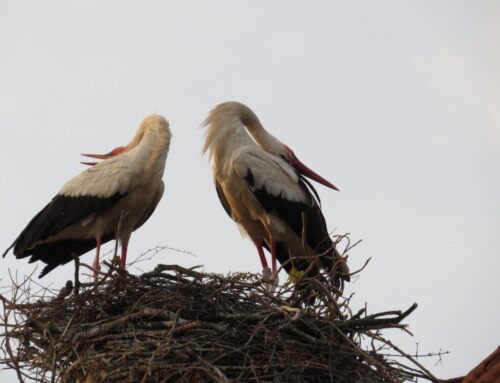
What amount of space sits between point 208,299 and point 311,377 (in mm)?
757

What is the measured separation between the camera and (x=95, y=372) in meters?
5.46

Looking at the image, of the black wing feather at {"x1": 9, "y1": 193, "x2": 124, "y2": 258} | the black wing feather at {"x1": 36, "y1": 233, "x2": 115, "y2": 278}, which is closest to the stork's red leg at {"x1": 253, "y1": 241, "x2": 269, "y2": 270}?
the black wing feather at {"x1": 36, "y1": 233, "x2": 115, "y2": 278}

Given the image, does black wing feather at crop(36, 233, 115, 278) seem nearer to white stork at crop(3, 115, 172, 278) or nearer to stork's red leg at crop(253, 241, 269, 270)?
white stork at crop(3, 115, 172, 278)

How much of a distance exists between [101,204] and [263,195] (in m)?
1.26

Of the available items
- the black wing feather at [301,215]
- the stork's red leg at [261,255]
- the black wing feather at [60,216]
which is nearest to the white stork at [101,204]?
the black wing feather at [60,216]

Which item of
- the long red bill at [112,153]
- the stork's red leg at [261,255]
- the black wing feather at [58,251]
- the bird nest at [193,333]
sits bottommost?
the bird nest at [193,333]

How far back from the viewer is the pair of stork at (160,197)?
7.23 m

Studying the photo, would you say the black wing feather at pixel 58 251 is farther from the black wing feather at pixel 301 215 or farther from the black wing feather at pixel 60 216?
the black wing feather at pixel 301 215

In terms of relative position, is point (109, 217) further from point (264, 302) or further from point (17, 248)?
point (264, 302)

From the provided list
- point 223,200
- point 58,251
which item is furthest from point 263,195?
point 58,251

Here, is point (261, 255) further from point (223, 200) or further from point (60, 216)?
point (60, 216)

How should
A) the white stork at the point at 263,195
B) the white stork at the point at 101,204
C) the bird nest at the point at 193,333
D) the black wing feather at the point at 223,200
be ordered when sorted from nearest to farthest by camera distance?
1. the bird nest at the point at 193,333
2. the white stork at the point at 101,204
3. the white stork at the point at 263,195
4. the black wing feather at the point at 223,200

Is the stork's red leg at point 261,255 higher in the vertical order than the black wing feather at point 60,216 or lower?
lower

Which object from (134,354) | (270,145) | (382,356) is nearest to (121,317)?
(134,354)
